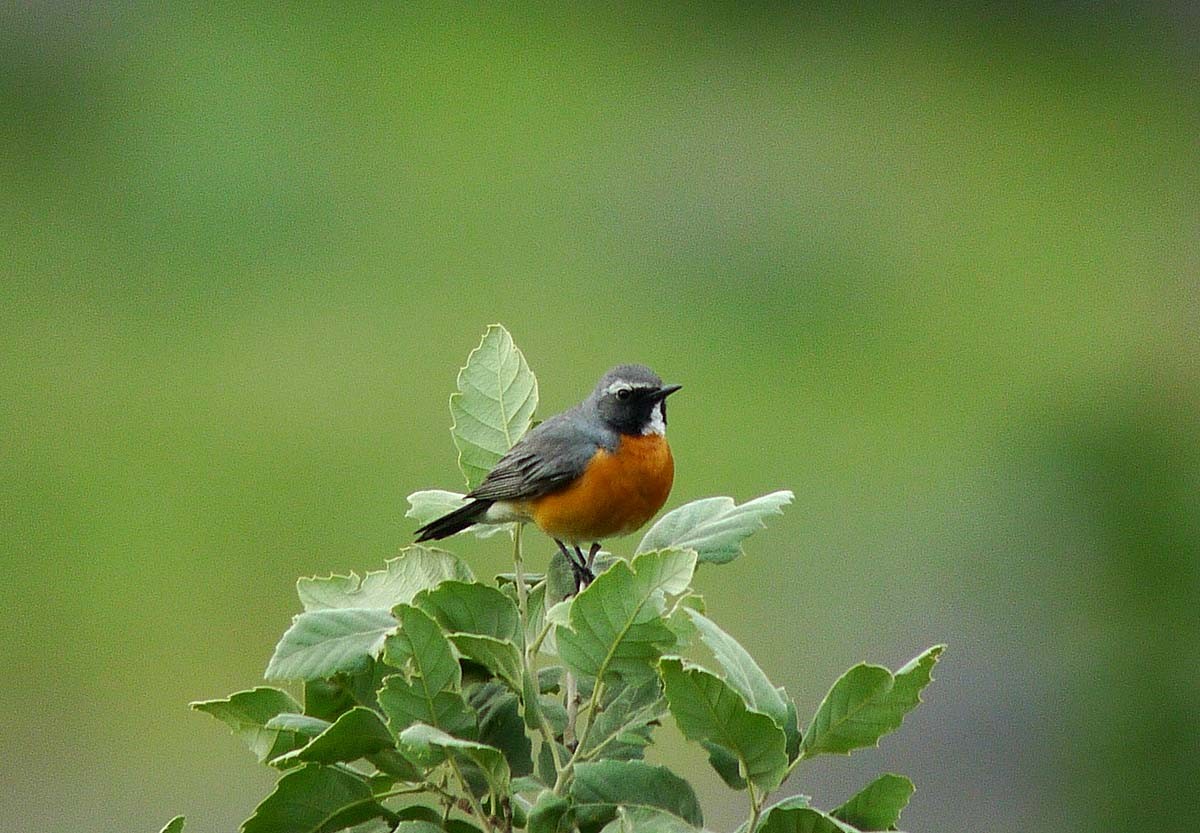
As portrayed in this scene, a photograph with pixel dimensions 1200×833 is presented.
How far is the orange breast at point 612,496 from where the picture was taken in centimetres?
378

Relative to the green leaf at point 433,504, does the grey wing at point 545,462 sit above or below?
below

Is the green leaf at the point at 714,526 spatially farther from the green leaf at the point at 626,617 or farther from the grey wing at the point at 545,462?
the grey wing at the point at 545,462

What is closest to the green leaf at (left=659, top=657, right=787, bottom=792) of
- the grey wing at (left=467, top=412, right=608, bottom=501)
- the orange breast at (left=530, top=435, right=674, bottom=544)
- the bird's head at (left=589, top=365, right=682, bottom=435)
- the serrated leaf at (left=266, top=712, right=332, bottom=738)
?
the serrated leaf at (left=266, top=712, right=332, bottom=738)

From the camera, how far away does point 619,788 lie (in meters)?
2.04

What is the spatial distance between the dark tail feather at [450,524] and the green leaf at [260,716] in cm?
99

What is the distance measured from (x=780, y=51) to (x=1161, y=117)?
4.13 metres

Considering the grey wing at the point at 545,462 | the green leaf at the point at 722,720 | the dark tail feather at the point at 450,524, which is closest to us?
the green leaf at the point at 722,720

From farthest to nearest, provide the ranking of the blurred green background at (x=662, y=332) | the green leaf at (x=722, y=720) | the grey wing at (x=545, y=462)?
1. the blurred green background at (x=662, y=332)
2. the grey wing at (x=545, y=462)
3. the green leaf at (x=722, y=720)

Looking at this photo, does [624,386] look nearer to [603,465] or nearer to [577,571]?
[603,465]

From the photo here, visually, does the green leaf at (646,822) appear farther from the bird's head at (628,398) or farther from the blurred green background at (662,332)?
the blurred green background at (662,332)

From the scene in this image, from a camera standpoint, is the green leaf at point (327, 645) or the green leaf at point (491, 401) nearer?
the green leaf at point (327, 645)

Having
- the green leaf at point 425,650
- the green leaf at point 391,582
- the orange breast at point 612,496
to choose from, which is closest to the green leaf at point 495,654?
the green leaf at point 425,650

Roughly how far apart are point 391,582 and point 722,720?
66 cm

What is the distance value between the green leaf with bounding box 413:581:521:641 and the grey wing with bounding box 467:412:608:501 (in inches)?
25.5
